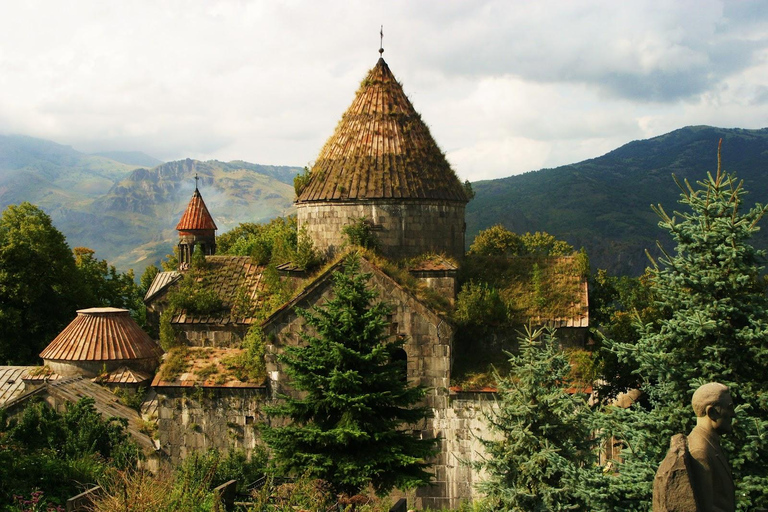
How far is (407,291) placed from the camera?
1359cm

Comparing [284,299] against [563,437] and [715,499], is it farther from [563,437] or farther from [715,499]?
[715,499]

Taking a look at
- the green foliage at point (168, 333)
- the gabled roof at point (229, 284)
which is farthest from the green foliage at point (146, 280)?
the green foliage at point (168, 333)

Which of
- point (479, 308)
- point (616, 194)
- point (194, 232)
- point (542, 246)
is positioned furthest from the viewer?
point (616, 194)

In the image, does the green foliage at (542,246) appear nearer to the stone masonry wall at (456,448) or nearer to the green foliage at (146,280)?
the green foliage at (146,280)

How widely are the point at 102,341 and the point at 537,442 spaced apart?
1344 centimetres

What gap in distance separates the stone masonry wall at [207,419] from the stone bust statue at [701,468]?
9.81 metres

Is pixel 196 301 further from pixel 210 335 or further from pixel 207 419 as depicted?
pixel 207 419

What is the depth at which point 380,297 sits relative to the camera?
13625 mm

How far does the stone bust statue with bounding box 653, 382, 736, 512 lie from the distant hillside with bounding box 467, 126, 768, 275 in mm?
81184

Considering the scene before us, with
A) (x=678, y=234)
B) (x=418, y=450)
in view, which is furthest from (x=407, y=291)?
(x=678, y=234)

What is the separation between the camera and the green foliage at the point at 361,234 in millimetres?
14789

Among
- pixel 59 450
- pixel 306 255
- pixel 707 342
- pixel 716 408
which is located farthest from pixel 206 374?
pixel 716 408

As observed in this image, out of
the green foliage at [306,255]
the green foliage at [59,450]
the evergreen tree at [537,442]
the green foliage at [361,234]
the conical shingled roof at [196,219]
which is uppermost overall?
the conical shingled roof at [196,219]

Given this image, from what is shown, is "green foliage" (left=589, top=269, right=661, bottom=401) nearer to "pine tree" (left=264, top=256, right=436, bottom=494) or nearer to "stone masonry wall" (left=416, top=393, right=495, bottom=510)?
"stone masonry wall" (left=416, top=393, right=495, bottom=510)
